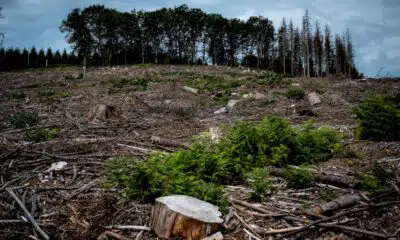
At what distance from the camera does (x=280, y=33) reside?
242ft

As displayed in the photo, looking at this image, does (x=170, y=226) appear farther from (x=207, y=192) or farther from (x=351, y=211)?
(x=351, y=211)

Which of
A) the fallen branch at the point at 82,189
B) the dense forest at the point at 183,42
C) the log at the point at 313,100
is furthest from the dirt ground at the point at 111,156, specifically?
the dense forest at the point at 183,42

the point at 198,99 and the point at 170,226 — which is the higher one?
the point at 198,99

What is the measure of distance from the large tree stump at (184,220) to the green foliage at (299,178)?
1.67m

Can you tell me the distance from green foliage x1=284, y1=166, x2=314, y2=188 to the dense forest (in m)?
55.2

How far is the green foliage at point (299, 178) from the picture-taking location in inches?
189

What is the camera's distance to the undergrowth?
4375 millimetres

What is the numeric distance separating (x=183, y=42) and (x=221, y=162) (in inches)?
2623

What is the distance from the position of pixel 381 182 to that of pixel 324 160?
170 centimetres

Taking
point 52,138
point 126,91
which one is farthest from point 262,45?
point 52,138

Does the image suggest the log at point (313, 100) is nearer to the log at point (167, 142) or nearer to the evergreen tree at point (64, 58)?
the log at point (167, 142)

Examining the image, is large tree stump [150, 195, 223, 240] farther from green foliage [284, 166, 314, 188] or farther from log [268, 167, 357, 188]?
log [268, 167, 357, 188]

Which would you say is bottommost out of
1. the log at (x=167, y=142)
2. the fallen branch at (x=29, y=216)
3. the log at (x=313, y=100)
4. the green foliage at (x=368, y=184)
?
the fallen branch at (x=29, y=216)

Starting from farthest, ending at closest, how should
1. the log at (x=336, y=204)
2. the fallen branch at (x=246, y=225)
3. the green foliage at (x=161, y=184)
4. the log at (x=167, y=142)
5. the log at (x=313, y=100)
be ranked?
the log at (x=313, y=100)
the log at (x=167, y=142)
the green foliage at (x=161, y=184)
the log at (x=336, y=204)
the fallen branch at (x=246, y=225)
